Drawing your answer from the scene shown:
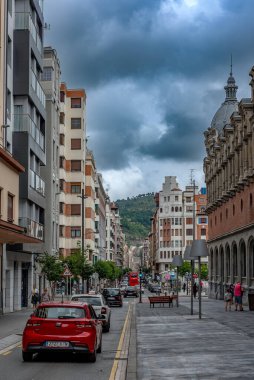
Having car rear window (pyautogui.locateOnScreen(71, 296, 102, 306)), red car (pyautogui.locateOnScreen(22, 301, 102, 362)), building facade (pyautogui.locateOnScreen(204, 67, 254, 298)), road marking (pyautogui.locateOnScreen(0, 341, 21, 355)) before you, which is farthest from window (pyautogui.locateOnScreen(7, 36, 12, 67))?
red car (pyautogui.locateOnScreen(22, 301, 102, 362))

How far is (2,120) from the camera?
38625 millimetres

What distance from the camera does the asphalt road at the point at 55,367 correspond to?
44.5 feet

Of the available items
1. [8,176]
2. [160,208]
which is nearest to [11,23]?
[8,176]

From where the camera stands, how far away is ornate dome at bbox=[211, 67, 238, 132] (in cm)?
7799

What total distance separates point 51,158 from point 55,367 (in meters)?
46.4

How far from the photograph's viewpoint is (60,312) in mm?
16078

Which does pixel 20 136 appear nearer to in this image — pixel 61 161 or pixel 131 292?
pixel 61 161

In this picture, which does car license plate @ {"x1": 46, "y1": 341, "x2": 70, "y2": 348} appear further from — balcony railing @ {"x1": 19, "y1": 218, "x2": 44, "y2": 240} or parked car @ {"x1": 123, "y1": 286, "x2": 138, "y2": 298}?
parked car @ {"x1": 123, "y1": 286, "x2": 138, "y2": 298}

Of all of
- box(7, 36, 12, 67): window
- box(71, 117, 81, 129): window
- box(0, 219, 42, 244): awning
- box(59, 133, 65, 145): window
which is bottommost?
box(0, 219, 42, 244): awning

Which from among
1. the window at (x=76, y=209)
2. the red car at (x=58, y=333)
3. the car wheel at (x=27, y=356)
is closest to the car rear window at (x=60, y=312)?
the red car at (x=58, y=333)

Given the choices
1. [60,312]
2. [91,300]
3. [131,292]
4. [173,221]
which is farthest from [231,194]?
[173,221]

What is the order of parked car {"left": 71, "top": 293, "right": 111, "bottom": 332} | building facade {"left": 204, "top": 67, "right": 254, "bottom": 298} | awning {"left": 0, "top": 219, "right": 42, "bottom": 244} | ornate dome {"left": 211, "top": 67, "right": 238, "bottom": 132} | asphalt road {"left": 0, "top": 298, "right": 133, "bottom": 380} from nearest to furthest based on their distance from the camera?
asphalt road {"left": 0, "top": 298, "right": 133, "bottom": 380}, parked car {"left": 71, "top": 293, "right": 111, "bottom": 332}, awning {"left": 0, "top": 219, "right": 42, "bottom": 244}, building facade {"left": 204, "top": 67, "right": 254, "bottom": 298}, ornate dome {"left": 211, "top": 67, "right": 238, "bottom": 132}

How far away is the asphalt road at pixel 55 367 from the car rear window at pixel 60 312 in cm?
107

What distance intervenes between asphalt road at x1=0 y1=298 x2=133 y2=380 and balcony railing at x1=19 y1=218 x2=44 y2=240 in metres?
22.9
